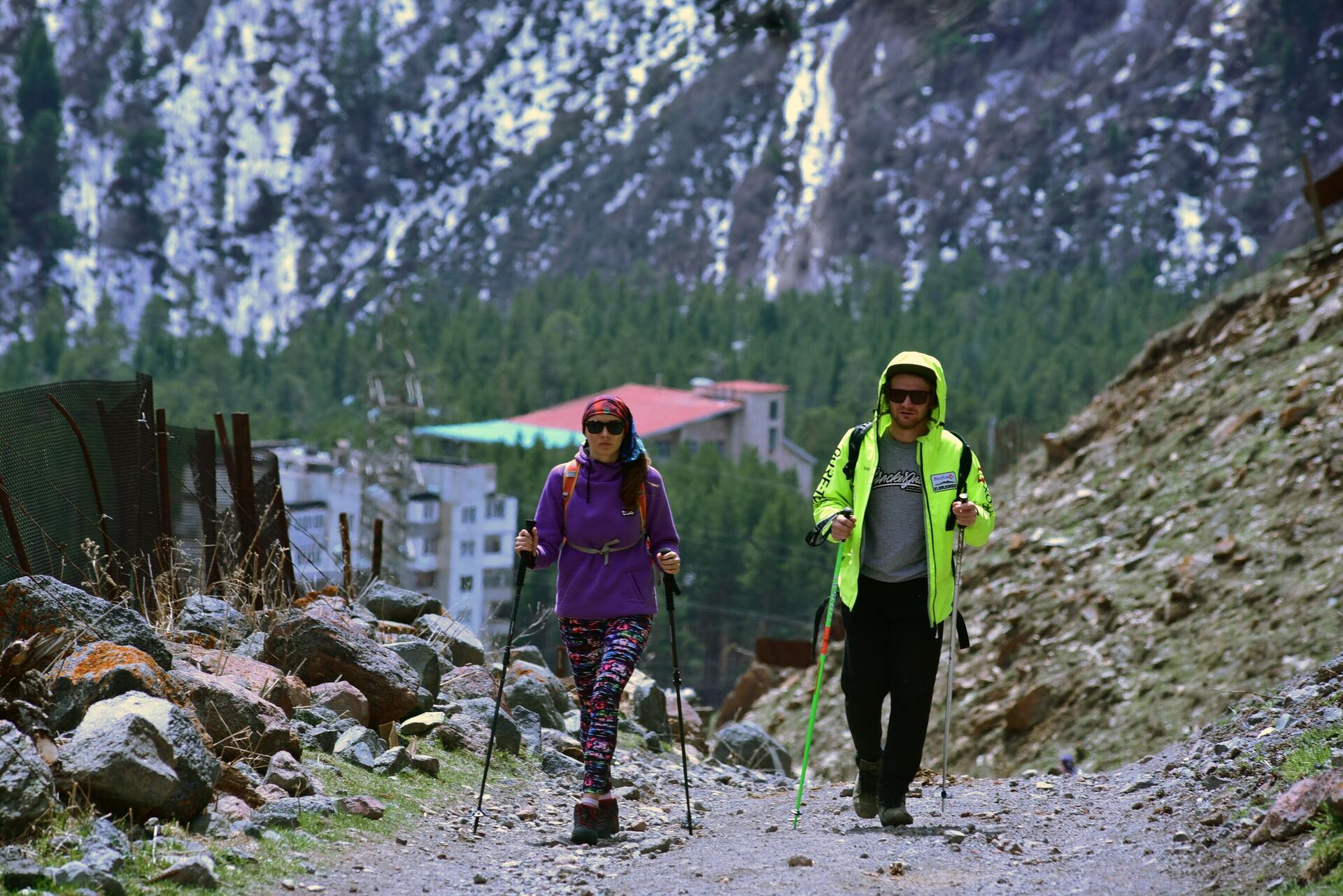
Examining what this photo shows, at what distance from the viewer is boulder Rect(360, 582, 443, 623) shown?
10703 mm

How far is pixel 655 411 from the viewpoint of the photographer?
108125mm

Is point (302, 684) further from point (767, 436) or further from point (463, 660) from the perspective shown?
point (767, 436)

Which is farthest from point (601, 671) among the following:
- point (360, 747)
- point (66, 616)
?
point (66, 616)

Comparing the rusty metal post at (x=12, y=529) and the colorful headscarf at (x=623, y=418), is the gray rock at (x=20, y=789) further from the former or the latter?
the colorful headscarf at (x=623, y=418)

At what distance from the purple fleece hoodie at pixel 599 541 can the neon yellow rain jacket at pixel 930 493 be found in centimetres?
77

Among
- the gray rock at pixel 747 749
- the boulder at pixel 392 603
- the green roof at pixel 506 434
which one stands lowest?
the green roof at pixel 506 434

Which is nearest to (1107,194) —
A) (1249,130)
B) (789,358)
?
(1249,130)

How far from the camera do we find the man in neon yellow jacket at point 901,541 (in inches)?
262

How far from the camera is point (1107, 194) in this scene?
6319 inches

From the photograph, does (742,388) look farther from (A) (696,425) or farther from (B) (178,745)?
(B) (178,745)

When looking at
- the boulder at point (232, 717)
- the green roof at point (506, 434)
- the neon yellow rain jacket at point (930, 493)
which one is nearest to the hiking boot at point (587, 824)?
the boulder at point (232, 717)

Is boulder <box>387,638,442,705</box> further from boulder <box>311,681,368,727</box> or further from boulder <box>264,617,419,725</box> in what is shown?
boulder <box>311,681,368,727</box>

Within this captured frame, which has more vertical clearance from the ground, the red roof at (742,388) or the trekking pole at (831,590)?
the red roof at (742,388)

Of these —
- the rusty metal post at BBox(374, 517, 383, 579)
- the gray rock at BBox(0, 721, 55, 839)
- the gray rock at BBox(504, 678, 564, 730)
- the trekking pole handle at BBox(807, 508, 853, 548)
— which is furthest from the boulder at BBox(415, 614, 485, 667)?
the gray rock at BBox(0, 721, 55, 839)
